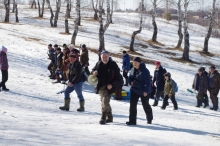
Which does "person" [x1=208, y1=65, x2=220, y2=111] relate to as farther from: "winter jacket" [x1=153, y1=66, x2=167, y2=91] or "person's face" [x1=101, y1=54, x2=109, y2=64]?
"person's face" [x1=101, y1=54, x2=109, y2=64]

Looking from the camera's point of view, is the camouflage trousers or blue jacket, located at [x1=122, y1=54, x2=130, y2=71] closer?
the camouflage trousers

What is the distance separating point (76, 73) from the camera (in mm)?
10156

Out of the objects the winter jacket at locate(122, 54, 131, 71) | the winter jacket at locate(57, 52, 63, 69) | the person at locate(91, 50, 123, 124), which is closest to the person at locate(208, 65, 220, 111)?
the winter jacket at locate(122, 54, 131, 71)

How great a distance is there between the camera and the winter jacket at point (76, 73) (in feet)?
33.2

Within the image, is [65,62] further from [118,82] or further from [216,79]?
[118,82]

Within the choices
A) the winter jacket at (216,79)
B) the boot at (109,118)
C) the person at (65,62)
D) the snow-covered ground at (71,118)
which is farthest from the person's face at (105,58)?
the winter jacket at (216,79)

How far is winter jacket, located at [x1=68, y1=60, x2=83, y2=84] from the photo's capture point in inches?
399

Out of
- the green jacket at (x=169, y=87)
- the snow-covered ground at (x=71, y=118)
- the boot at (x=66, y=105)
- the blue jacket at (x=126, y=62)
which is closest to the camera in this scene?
the snow-covered ground at (x=71, y=118)

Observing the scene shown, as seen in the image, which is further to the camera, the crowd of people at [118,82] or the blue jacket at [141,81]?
the blue jacket at [141,81]

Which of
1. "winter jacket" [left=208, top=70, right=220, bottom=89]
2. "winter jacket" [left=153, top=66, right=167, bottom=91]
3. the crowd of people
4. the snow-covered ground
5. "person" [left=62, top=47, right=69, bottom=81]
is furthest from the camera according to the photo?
"winter jacket" [left=208, top=70, right=220, bottom=89]

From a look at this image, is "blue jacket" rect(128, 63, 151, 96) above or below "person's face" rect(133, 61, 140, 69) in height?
below

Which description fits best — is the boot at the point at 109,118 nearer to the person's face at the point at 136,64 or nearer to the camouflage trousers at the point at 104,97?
A: the camouflage trousers at the point at 104,97

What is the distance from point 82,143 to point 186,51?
83.6ft

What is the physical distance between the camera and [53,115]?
32.5 ft
